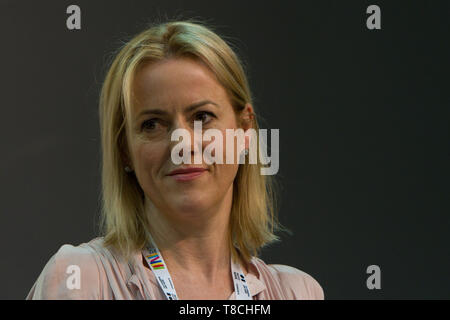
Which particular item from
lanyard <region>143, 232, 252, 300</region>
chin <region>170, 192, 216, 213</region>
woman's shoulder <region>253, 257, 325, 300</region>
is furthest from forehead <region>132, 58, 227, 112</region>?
woman's shoulder <region>253, 257, 325, 300</region>

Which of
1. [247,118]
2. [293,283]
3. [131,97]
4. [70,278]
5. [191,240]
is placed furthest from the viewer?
[293,283]

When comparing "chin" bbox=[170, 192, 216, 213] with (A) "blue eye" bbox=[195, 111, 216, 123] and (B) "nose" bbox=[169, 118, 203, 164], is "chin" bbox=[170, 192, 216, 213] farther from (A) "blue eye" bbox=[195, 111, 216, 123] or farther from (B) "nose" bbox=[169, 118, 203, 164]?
(A) "blue eye" bbox=[195, 111, 216, 123]

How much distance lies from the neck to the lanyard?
0.04 meters

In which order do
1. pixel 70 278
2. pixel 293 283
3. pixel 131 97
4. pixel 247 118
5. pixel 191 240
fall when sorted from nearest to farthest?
pixel 70 278
pixel 131 97
pixel 191 240
pixel 247 118
pixel 293 283

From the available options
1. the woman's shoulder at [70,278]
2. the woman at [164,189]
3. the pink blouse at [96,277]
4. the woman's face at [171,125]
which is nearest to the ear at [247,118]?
the woman at [164,189]

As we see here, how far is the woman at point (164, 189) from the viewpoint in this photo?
2.22 meters

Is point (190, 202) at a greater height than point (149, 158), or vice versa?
point (149, 158)

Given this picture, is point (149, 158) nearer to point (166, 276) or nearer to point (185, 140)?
point (185, 140)

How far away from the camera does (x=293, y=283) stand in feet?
8.61

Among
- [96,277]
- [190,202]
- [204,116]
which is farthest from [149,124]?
[96,277]

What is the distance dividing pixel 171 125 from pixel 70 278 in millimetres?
575

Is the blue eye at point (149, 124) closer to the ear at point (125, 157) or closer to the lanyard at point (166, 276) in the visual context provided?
the ear at point (125, 157)

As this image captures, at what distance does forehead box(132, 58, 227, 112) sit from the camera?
2227 millimetres
